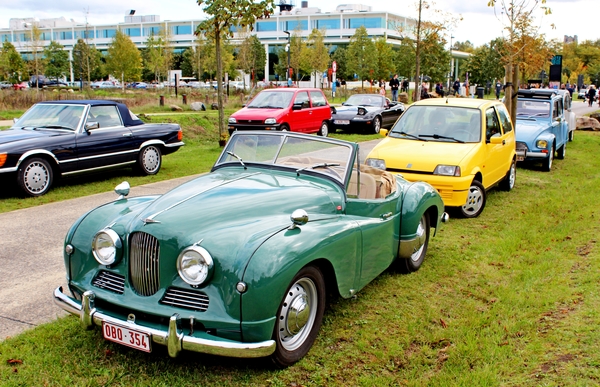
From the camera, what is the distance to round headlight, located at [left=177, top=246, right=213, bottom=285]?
3.55 metres

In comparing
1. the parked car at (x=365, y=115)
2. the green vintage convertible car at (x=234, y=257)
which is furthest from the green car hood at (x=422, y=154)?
the parked car at (x=365, y=115)

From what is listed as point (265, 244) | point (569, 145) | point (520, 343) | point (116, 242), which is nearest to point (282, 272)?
point (265, 244)

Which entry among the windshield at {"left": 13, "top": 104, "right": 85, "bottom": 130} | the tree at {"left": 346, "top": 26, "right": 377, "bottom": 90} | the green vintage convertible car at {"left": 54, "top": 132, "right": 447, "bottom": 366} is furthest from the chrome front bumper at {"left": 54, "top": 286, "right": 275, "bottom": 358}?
the tree at {"left": 346, "top": 26, "right": 377, "bottom": 90}

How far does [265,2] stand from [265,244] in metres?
14.0

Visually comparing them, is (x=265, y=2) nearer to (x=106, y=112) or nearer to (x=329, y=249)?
(x=106, y=112)

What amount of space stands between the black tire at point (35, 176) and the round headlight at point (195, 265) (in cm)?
715

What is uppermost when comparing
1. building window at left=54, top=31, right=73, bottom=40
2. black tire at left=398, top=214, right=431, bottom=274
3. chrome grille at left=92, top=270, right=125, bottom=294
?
building window at left=54, top=31, right=73, bottom=40

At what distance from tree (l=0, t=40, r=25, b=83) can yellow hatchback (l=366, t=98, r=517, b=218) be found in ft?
157

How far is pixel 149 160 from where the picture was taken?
12.1 metres

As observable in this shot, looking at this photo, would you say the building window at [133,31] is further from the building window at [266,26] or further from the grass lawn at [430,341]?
the grass lawn at [430,341]

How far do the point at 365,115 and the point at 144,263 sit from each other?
18277 mm

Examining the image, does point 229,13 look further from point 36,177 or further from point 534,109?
point 534,109

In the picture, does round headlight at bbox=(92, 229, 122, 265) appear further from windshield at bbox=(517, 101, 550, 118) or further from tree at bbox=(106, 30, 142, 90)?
tree at bbox=(106, 30, 142, 90)

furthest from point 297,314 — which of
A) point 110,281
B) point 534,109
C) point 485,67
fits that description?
point 485,67
